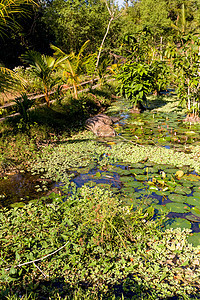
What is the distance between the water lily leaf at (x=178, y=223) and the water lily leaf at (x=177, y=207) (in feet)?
0.53

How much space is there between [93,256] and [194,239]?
1211 mm

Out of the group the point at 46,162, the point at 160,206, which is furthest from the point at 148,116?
the point at 160,206

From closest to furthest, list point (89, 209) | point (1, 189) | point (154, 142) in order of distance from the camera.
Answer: point (89, 209), point (1, 189), point (154, 142)

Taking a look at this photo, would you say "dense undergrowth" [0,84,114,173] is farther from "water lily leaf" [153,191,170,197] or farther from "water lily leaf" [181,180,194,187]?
"water lily leaf" [181,180,194,187]

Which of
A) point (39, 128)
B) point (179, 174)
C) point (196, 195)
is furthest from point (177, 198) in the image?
point (39, 128)

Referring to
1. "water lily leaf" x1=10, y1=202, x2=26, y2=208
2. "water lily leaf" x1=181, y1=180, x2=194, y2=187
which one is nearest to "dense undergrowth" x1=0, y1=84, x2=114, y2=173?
"water lily leaf" x1=10, y1=202, x2=26, y2=208

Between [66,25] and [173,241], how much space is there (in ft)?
58.0

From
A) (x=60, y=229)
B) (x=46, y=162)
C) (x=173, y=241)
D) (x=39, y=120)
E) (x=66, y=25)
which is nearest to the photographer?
(x=173, y=241)

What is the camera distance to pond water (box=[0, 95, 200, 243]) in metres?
3.25

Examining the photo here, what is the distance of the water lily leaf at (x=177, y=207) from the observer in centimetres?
319

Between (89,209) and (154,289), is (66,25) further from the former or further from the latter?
(154,289)

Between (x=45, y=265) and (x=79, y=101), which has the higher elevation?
(x=79, y=101)

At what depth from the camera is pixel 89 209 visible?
10.3 feet

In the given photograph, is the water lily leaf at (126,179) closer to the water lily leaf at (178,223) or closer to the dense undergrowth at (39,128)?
the water lily leaf at (178,223)
